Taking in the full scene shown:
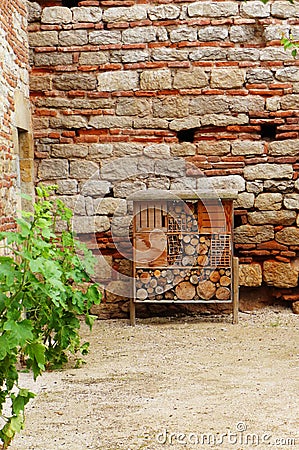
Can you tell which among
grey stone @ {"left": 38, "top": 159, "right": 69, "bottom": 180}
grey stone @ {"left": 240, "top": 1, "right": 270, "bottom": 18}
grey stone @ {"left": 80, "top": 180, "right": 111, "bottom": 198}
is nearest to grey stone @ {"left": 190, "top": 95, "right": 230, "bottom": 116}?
grey stone @ {"left": 240, "top": 1, "right": 270, "bottom": 18}

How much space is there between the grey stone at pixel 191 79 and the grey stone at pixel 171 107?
0.39 ft

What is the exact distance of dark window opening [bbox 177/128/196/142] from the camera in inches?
243

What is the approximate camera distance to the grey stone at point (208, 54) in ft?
19.9

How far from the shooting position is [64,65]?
611 cm

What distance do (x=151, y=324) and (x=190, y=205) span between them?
44.5 inches

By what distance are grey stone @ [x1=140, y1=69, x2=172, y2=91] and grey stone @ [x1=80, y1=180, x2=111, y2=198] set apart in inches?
38.1

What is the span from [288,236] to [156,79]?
187 centimetres

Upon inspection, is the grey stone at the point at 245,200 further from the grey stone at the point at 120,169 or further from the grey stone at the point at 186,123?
the grey stone at the point at 120,169

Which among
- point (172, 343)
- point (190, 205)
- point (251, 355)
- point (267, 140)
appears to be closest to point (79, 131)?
point (190, 205)

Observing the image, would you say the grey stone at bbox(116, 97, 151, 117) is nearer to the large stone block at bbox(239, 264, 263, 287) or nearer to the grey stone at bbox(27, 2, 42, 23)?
the grey stone at bbox(27, 2, 42, 23)

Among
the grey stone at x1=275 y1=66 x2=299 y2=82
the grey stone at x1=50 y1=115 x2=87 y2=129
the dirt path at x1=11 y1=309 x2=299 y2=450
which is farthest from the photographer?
the grey stone at x1=50 y1=115 x2=87 y2=129

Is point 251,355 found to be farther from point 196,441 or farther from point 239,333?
point 196,441

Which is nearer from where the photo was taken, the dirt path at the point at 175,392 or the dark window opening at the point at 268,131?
the dirt path at the point at 175,392

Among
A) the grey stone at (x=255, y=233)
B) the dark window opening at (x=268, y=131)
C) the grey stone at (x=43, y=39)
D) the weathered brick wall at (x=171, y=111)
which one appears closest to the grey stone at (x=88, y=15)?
the weathered brick wall at (x=171, y=111)
